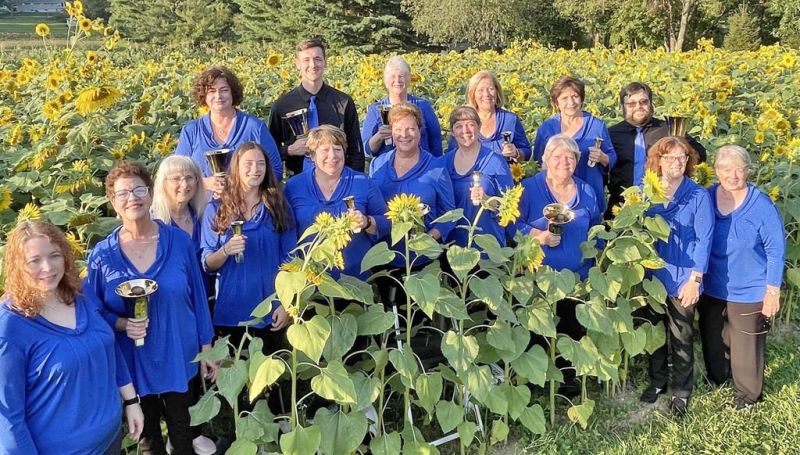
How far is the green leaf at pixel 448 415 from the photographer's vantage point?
2980 mm

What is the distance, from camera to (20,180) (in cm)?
397

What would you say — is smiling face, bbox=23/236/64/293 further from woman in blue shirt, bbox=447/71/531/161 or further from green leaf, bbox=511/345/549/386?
woman in blue shirt, bbox=447/71/531/161

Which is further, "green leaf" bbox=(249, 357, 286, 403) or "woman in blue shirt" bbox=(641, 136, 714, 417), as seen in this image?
"woman in blue shirt" bbox=(641, 136, 714, 417)

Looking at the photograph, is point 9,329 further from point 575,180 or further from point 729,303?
point 729,303

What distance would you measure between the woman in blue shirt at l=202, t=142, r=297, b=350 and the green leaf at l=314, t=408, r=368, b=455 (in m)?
0.54

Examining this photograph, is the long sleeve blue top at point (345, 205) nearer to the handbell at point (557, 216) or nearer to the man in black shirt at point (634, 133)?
the handbell at point (557, 216)

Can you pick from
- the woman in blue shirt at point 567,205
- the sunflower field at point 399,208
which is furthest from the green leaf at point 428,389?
the woman in blue shirt at point 567,205

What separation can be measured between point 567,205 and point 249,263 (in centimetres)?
167

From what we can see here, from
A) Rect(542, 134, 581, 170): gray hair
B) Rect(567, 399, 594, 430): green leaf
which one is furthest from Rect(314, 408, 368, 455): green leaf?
Rect(542, 134, 581, 170): gray hair

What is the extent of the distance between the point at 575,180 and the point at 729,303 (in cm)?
108

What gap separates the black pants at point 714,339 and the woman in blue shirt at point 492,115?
1411mm

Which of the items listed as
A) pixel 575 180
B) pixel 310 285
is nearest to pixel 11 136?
pixel 310 285

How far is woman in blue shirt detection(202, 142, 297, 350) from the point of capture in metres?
3.07

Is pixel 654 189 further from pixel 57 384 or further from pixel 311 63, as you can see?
pixel 57 384
